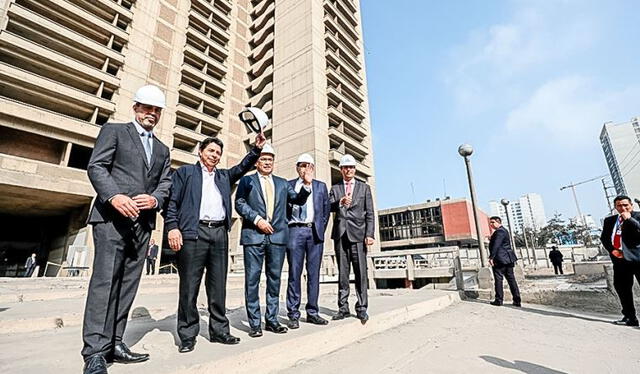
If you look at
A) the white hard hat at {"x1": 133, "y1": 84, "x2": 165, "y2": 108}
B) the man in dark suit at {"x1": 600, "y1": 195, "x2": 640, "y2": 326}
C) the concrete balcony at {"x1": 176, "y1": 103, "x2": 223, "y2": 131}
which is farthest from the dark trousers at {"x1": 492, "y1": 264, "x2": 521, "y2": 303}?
the concrete balcony at {"x1": 176, "y1": 103, "x2": 223, "y2": 131}

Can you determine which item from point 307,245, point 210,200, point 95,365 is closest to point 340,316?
point 307,245

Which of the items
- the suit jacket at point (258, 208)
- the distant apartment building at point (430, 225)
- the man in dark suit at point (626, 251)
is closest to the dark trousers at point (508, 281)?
the man in dark suit at point (626, 251)

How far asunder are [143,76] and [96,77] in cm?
298

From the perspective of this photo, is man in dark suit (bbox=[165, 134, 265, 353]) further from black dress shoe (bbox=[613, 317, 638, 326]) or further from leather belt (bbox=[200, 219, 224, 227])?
black dress shoe (bbox=[613, 317, 638, 326])

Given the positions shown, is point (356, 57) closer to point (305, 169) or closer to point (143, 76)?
point (143, 76)

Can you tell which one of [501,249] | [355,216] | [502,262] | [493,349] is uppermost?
[355,216]

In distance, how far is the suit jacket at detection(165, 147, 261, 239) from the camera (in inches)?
93.1

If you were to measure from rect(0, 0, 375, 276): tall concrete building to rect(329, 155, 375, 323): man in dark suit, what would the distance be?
708 inches

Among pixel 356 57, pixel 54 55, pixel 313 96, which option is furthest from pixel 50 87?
pixel 356 57

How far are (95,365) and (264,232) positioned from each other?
148cm

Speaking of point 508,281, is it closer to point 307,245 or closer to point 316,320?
point 316,320

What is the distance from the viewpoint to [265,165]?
10.1ft

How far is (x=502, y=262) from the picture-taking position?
20.0 ft

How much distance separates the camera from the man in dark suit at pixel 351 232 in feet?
11.4
